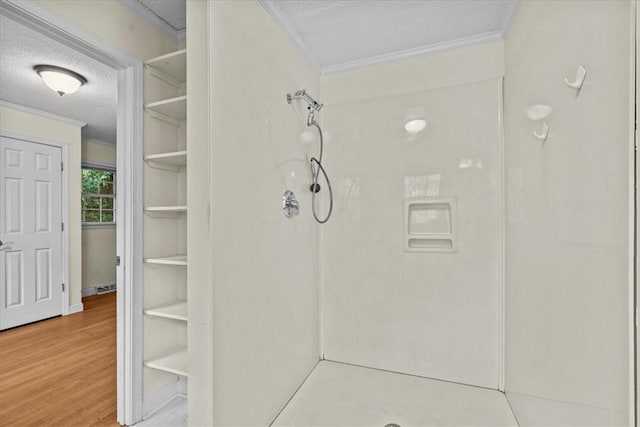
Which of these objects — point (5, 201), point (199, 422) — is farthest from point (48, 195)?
point (199, 422)

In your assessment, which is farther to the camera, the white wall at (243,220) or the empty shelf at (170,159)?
the empty shelf at (170,159)

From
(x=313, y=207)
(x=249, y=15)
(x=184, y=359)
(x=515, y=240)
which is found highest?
(x=249, y=15)

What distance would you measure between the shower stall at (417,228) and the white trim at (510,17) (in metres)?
0.06

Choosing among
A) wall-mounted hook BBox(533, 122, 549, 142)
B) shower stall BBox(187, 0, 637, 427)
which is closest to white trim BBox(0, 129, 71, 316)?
shower stall BBox(187, 0, 637, 427)

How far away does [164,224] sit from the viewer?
1979mm

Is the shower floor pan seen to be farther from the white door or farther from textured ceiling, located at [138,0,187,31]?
the white door

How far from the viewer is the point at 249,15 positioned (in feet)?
5.03

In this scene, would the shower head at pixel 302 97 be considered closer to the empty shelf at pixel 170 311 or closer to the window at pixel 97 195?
the empty shelf at pixel 170 311

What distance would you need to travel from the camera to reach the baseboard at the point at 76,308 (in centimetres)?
376

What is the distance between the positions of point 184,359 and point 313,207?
1233mm

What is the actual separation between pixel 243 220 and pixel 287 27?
1.23 m

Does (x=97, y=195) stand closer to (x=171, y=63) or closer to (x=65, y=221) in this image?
(x=65, y=221)

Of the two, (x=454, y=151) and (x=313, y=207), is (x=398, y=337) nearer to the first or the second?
(x=313, y=207)

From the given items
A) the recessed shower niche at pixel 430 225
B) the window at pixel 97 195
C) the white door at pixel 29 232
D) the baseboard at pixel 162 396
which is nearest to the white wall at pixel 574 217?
the recessed shower niche at pixel 430 225
